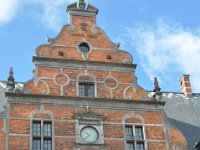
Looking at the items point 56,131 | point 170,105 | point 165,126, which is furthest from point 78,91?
point 170,105

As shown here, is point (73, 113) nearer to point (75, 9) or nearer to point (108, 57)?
point (108, 57)

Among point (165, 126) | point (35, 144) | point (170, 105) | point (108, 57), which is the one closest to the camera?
point (35, 144)

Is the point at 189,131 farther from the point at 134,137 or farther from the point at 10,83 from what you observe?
the point at 10,83

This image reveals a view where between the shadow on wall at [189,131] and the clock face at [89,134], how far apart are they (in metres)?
4.54

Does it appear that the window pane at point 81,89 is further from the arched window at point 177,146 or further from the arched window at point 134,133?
the arched window at point 177,146

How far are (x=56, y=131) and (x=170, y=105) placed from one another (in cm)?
814

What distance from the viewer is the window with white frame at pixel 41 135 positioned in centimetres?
1983

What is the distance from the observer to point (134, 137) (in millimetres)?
20922

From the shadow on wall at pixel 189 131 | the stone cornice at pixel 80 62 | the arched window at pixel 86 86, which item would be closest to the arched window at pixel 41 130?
the arched window at pixel 86 86

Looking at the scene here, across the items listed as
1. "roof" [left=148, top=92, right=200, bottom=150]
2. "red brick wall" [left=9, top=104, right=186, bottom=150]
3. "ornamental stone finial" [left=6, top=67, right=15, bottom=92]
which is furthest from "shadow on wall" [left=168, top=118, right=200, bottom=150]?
"ornamental stone finial" [left=6, top=67, right=15, bottom=92]

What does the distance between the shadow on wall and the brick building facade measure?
1659mm

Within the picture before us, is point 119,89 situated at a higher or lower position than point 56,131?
higher

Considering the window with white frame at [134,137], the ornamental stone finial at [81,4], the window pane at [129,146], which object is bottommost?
the window pane at [129,146]

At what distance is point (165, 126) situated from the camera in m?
21.5
